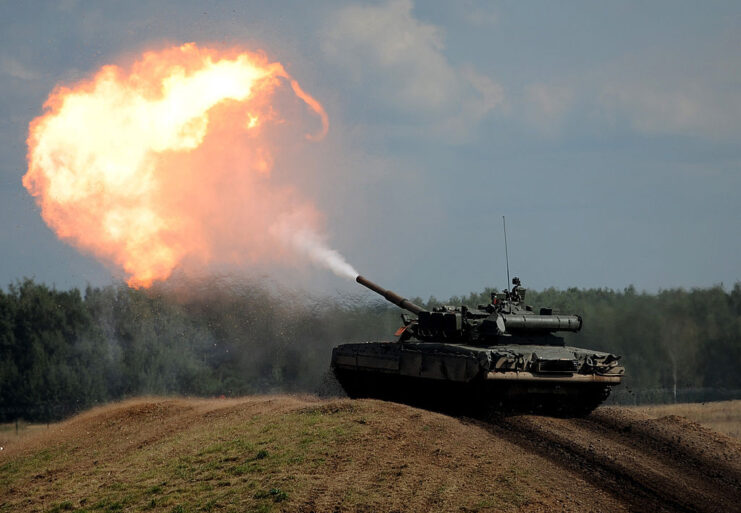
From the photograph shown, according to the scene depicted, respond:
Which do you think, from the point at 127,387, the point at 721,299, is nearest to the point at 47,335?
the point at 127,387

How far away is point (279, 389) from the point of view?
47.4 metres

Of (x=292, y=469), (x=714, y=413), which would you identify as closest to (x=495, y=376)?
(x=292, y=469)

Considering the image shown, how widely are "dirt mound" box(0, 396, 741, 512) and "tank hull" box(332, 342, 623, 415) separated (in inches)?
21.9

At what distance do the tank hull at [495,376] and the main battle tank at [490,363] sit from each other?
23 millimetres

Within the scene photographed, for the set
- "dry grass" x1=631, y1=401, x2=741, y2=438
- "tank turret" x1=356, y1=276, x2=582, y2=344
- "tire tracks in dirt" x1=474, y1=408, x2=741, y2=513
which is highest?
"tank turret" x1=356, y1=276, x2=582, y2=344

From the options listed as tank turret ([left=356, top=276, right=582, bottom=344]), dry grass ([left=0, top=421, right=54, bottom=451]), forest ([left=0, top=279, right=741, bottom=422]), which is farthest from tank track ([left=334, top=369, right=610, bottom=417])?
dry grass ([left=0, top=421, right=54, bottom=451])

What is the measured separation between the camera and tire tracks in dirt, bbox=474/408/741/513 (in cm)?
1673

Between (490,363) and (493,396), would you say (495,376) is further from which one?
(493,396)

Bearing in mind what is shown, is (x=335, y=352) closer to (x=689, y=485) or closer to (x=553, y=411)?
(x=553, y=411)

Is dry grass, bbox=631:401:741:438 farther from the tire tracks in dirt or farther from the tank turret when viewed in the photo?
the tank turret

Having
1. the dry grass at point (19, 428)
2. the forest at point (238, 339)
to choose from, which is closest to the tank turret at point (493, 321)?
the forest at point (238, 339)

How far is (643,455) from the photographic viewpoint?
19.8 meters

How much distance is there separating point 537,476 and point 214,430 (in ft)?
28.2

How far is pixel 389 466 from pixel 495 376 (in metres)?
4.72
